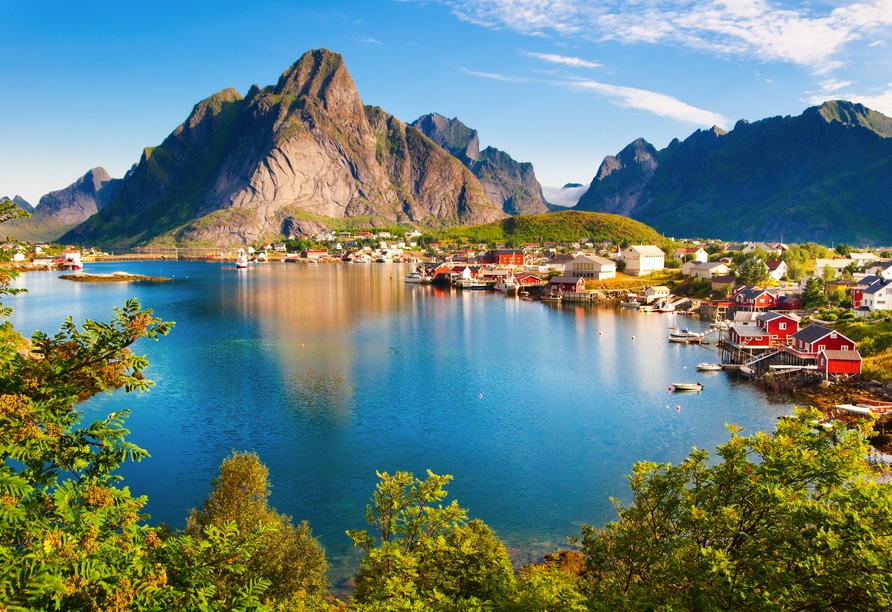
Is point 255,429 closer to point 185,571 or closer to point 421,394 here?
point 421,394

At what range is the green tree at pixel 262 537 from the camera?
13.0 m

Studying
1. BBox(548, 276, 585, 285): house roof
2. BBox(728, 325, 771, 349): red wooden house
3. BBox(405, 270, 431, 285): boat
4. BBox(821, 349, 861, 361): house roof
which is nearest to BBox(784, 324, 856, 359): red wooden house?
BBox(821, 349, 861, 361): house roof

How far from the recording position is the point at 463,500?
67.4ft

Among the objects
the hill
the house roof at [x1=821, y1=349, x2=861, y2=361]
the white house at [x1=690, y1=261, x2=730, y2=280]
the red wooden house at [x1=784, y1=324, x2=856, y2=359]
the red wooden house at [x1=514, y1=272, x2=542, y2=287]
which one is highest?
the hill

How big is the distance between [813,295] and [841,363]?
93.6 feet

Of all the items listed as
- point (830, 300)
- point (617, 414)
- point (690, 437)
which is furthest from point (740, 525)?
point (830, 300)

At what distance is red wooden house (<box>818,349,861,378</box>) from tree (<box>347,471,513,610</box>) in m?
33.1

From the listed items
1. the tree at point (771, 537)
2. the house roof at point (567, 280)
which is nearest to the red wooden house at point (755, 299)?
the house roof at point (567, 280)

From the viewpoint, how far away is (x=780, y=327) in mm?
43344

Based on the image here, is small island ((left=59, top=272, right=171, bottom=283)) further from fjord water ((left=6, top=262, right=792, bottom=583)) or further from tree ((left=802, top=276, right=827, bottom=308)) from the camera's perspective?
tree ((left=802, top=276, right=827, bottom=308))

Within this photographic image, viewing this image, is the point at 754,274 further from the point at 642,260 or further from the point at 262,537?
the point at 262,537

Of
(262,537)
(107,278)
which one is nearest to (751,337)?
(262,537)

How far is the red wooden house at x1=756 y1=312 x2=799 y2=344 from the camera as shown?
43031 mm

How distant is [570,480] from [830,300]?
54.1 meters
